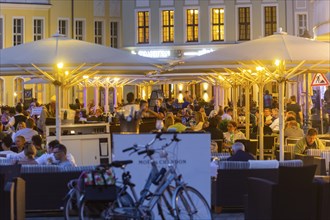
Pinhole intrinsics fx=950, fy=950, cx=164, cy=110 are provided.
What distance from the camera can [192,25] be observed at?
5947 cm

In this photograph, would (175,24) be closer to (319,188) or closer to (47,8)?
(47,8)

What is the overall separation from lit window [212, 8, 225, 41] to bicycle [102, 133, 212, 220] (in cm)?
4765

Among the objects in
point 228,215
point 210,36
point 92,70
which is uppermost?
point 210,36

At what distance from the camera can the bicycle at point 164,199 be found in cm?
1098

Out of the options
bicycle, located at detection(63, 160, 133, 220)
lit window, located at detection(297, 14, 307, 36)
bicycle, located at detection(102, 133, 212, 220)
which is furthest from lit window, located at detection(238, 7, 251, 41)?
bicycle, located at detection(63, 160, 133, 220)

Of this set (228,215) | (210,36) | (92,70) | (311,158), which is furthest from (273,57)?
(210,36)

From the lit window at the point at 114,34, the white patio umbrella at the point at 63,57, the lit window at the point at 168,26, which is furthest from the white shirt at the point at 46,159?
the lit window at the point at 114,34

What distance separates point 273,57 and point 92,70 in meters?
4.41

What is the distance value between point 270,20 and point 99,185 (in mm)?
48655

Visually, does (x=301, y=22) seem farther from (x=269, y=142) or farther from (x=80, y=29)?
(x=269, y=142)

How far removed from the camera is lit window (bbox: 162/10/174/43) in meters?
59.5

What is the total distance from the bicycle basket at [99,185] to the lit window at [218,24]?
48086 millimetres

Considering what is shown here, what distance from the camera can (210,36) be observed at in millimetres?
58812

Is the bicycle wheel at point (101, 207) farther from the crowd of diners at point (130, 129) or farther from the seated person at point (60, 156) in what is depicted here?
the seated person at point (60, 156)
